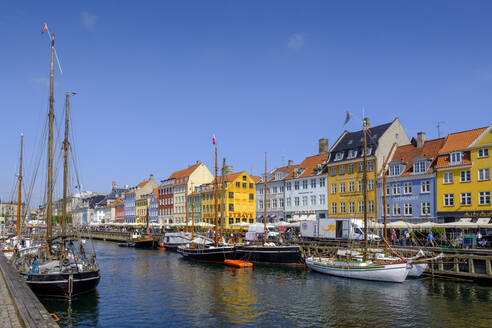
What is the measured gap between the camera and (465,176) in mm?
52469

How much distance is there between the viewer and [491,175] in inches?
1967

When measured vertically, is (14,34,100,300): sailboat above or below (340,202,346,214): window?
below

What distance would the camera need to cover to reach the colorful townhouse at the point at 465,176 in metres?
50.5

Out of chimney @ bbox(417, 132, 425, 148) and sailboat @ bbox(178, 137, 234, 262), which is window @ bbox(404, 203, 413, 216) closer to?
chimney @ bbox(417, 132, 425, 148)

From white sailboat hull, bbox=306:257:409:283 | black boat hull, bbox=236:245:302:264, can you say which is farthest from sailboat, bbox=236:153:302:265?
white sailboat hull, bbox=306:257:409:283

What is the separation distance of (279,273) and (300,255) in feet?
20.1

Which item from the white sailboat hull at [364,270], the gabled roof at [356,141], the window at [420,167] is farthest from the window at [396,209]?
the white sailboat hull at [364,270]

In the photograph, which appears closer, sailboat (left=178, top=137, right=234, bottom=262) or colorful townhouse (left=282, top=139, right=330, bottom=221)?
sailboat (left=178, top=137, right=234, bottom=262)

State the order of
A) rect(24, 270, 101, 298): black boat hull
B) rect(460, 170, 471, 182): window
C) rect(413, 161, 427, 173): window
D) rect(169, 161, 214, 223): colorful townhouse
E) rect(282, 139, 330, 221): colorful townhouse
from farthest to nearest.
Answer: rect(169, 161, 214, 223): colorful townhouse < rect(282, 139, 330, 221): colorful townhouse < rect(413, 161, 427, 173): window < rect(460, 170, 471, 182): window < rect(24, 270, 101, 298): black boat hull

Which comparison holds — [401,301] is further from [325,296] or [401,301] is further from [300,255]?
[300,255]

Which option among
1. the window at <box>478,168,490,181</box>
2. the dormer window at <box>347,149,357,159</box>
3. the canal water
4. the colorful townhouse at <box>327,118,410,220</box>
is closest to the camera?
the canal water

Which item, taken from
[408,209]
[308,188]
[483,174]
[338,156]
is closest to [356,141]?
[338,156]

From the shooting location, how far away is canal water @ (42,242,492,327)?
80.7ft

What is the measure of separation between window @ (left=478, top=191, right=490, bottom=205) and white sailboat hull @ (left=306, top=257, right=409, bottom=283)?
19.6 m
